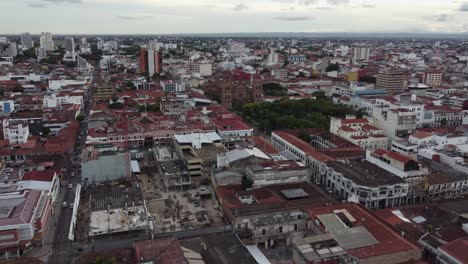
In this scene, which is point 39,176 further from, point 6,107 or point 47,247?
point 6,107

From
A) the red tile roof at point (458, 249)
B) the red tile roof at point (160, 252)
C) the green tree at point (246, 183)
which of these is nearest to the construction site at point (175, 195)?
the green tree at point (246, 183)

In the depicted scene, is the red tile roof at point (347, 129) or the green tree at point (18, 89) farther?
the green tree at point (18, 89)

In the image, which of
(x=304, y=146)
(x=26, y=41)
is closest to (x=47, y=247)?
(x=304, y=146)

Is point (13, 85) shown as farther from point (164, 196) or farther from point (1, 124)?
point (164, 196)

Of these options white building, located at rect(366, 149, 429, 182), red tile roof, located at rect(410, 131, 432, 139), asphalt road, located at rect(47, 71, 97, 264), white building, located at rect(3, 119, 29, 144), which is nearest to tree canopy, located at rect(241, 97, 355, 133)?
red tile roof, located at rect(410, 131, 432, 139)

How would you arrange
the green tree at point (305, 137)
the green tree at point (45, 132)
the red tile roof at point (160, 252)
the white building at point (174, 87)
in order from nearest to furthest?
the red tile roof at point (160, 252)
the green tree at point (305, 137)
the green tree at point (45, 132)
the white building at point (174, 87)

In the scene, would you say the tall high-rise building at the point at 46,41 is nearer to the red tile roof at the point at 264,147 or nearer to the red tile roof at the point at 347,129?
the red tile roof at the point at 264,147
